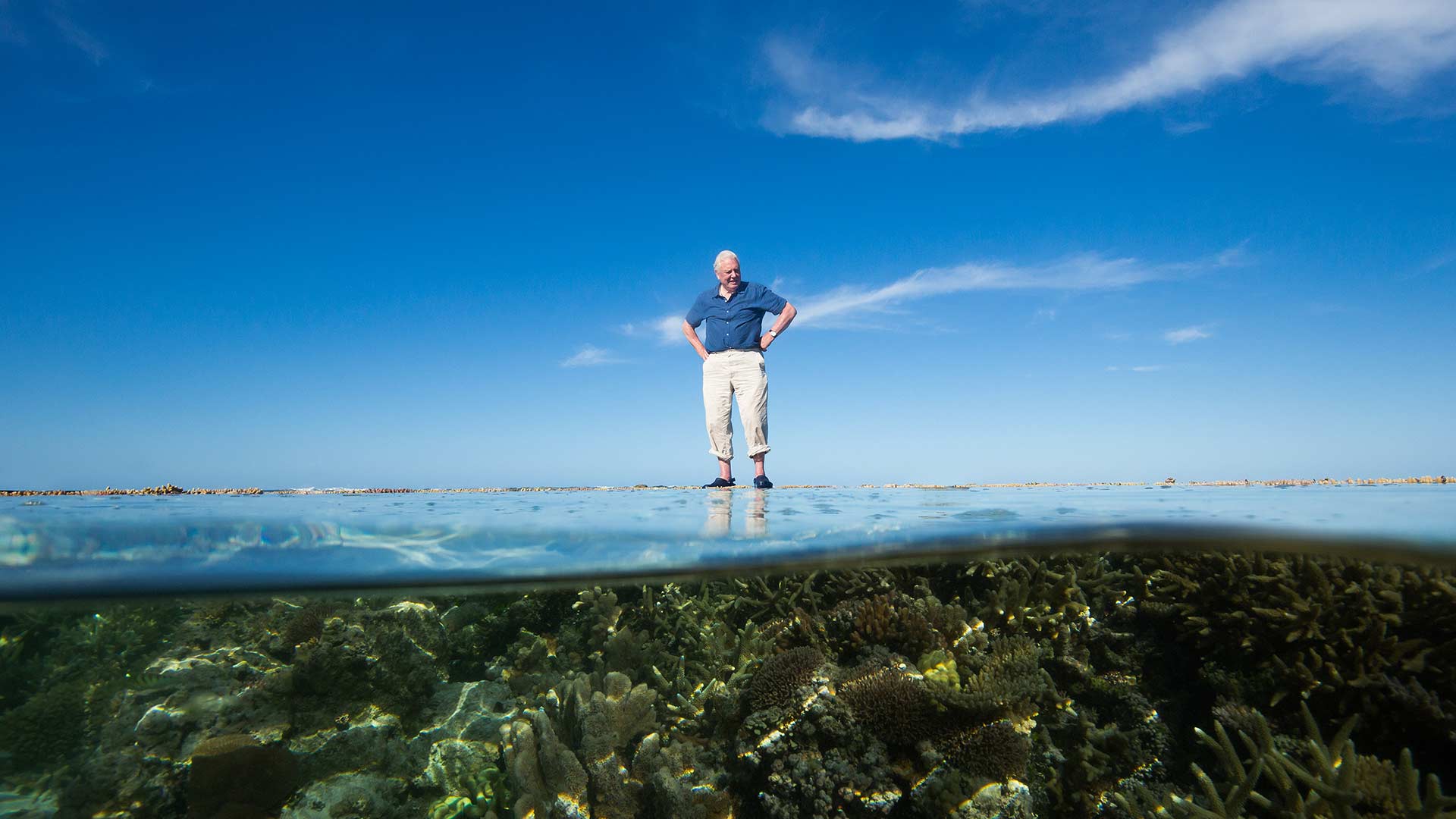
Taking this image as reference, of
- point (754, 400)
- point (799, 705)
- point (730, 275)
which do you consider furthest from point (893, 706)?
point (730, 275)

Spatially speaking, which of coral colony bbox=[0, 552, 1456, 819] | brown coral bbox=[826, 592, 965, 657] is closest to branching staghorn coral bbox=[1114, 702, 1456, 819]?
coral colony bbox=[0, 552, 1456, 819]

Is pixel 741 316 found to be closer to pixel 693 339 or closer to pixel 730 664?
pixel 693 339

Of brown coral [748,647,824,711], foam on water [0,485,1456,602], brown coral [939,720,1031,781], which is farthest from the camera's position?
foam on water [0,485,1456,602]

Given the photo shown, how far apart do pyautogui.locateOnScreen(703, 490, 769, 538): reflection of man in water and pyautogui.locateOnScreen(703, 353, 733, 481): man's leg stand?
199 cm

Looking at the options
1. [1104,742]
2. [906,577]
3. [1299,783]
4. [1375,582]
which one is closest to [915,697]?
[1104,742]

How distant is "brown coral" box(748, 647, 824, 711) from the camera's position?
5227 mm

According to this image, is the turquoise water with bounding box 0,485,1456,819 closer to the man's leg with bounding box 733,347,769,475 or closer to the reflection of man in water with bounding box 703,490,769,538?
the reflection of man in water with bounding box 703,490,769,538

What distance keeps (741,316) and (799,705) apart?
5998 millimetres

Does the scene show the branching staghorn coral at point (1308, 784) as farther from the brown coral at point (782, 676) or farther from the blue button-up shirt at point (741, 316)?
the blue button-up shirt at point (741, 316)

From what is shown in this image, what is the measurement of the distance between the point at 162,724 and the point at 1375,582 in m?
10.2

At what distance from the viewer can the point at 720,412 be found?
9883 mm

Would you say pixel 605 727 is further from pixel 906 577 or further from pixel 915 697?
pixel 906 577

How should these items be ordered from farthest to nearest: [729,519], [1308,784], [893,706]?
[729,519] → [893,706] → [1308,784]

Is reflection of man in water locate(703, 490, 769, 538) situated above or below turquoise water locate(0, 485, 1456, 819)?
above
